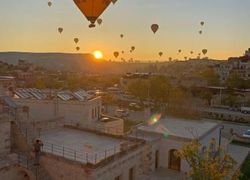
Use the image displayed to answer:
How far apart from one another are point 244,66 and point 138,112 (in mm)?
72273

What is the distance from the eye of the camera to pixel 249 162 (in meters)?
31.0

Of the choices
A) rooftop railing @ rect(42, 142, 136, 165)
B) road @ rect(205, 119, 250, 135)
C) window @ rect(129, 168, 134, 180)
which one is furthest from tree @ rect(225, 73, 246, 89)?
rooftop railing @ rect(42, 142, 136, 165)

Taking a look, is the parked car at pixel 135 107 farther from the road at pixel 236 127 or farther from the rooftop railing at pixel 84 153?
the rooftop railing at pixel 84 153

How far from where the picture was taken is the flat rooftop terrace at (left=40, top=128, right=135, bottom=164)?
59.1 ft

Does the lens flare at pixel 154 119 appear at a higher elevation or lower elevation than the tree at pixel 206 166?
higher

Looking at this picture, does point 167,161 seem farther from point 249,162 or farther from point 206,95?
point 206,95

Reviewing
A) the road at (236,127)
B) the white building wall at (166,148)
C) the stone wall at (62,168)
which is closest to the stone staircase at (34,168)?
the stone wall at (62,168)

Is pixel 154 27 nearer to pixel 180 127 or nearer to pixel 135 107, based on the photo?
pixel 180 127

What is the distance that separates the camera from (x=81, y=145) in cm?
2038

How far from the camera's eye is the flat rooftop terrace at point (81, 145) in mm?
18016

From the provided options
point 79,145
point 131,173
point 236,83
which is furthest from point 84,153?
point 236,83

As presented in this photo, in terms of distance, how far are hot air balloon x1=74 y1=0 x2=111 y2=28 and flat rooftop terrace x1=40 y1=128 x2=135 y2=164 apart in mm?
6836

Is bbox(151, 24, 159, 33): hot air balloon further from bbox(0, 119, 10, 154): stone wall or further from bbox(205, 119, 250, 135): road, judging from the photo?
bbox(0, 119, 10, 154): stone wall

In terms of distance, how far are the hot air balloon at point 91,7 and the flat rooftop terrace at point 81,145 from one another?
684 centimetres
